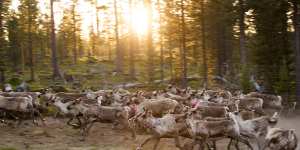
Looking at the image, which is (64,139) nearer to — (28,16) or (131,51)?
(131,51)

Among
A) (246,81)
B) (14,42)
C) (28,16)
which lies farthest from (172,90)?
(14,42)

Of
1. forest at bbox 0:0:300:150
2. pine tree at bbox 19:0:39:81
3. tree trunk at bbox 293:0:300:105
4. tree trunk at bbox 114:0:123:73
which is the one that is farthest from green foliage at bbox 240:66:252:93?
pine tree at bbox 19:0:39:81

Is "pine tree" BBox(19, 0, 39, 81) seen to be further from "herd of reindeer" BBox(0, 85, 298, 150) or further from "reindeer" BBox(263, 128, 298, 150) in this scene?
"reindeer" BBox(263, 128, 298, 150)

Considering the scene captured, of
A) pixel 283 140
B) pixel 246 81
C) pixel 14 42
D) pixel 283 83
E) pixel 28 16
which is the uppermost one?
pixel 28 16

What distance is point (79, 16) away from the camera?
7438cm

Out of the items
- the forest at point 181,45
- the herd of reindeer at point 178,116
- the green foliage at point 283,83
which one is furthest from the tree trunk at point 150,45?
the herd of reindeer at point 178,116

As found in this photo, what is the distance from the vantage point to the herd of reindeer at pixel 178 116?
51.0 ft

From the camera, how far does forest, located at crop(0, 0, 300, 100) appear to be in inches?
1411

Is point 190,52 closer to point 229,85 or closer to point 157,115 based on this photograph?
point 229,85

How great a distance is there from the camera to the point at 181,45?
4659cm

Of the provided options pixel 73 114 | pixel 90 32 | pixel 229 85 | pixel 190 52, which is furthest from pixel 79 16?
pixel 73 114

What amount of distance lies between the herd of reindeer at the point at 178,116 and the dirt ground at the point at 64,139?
386 millimetres

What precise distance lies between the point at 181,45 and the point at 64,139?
92.1ft

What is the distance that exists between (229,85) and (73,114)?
21.9 m
